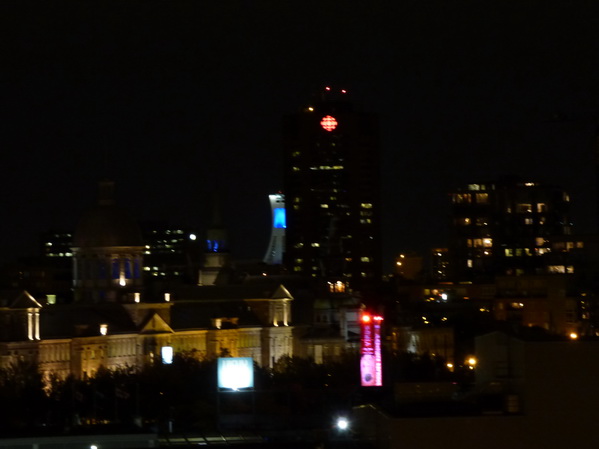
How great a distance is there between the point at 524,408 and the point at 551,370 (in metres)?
1.23

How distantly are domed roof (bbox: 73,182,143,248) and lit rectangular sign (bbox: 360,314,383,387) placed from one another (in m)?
34.7

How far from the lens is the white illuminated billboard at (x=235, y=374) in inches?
5581

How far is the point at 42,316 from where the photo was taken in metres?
179

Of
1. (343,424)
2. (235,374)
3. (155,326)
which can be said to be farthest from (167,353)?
(343,424)

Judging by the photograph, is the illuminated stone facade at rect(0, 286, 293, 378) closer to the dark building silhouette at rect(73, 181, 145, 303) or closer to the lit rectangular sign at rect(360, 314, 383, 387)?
the dark building silhouette at rect(73, 181, 145, 303)

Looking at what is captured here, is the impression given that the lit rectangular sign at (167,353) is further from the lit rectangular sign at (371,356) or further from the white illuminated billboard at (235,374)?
the white illuminated billboard at (235,374)

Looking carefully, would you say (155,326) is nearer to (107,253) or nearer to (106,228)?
(107,253)

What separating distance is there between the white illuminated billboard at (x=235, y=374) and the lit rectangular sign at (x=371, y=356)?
699 cm

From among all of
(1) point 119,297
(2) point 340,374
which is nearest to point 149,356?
(1) point 119,297

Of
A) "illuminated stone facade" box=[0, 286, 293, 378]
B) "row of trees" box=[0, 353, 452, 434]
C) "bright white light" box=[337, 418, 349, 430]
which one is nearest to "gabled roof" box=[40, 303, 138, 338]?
"illuminated stone facade" box=[0, 286, 293, 378]

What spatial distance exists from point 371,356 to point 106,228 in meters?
41.7

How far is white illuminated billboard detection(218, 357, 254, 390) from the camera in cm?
14175

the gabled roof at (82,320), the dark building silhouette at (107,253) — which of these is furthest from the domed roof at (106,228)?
the gabled roof at (82,320)

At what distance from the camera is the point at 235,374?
14475 cm
